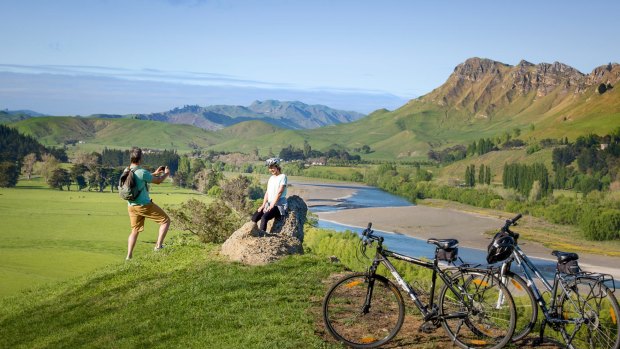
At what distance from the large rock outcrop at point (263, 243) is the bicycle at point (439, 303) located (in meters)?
6.97

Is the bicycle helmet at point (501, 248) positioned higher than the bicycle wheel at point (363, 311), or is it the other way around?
the bicycle helmet at point (501, 248)

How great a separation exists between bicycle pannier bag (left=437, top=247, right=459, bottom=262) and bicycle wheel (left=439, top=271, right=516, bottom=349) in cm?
31

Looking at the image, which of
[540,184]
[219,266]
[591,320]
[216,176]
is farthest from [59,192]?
[591,320]

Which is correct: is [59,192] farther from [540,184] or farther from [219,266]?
[219,266]

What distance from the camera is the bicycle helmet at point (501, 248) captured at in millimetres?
11078

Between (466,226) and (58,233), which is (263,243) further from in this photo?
(466,226)

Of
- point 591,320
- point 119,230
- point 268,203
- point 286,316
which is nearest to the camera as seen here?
point 591,320

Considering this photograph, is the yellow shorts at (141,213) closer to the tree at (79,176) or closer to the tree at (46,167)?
the tree at (79,176)

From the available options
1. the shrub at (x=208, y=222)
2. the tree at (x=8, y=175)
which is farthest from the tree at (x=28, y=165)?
the shrub at (x=208, y=222)

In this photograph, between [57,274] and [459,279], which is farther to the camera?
[57,274]

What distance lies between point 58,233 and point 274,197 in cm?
6732

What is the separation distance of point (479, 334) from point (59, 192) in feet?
459

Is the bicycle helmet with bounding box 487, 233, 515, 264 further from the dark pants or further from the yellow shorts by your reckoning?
the yellow shorts

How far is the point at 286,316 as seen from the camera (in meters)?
12.8
